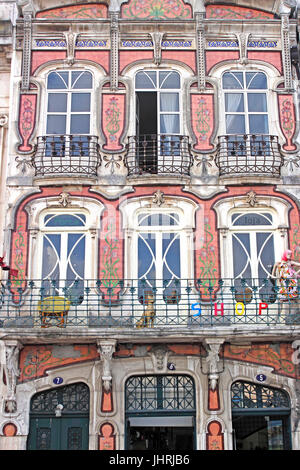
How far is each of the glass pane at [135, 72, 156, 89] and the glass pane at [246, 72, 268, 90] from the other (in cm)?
262

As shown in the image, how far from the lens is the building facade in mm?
16672

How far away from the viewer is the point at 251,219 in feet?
60.2

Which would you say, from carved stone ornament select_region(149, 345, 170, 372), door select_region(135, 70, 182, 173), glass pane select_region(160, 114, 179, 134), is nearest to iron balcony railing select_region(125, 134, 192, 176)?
door select_region(135, 70, 182, 173)

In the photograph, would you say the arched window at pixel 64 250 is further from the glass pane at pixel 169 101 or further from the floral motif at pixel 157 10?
the floral motif at pixel 157 10

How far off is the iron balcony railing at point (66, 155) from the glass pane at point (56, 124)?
1.40 feet

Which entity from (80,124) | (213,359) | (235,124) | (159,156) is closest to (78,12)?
(80,124)

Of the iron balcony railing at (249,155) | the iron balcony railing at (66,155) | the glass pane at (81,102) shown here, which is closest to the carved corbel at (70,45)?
the glass pane at (81,102)

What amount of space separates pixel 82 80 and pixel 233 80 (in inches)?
165

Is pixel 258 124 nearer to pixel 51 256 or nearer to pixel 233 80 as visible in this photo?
pixel 233 80

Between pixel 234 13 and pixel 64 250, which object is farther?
pixel 234 13

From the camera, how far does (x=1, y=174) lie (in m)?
18.7

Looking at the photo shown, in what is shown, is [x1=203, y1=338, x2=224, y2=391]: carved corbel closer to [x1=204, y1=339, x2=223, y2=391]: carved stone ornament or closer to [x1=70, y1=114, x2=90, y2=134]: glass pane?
[x1=204, y1=339, x2=223, y2=391]: carved stone ornament

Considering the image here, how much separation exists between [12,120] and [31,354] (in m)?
6.32
